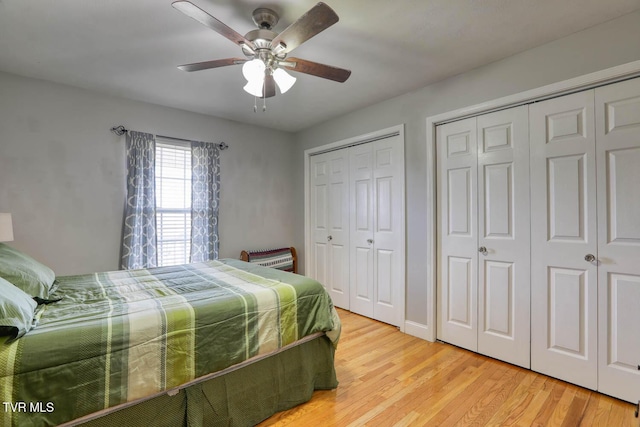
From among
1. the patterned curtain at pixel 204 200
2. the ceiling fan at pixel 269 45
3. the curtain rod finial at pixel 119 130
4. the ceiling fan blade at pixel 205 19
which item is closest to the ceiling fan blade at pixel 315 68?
the ceiling fan at pixel 269 45

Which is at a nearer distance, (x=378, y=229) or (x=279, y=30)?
(x=279, y=30)

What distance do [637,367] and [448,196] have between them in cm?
165

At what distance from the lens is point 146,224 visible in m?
3.17

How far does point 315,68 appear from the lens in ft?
6.19

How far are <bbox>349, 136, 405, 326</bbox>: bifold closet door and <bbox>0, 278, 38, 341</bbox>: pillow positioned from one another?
279 cm

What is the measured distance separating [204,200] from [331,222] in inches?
64.8

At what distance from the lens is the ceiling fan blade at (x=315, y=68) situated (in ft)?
6.02

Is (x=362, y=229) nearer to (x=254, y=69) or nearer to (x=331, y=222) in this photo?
(x=331, y=222)

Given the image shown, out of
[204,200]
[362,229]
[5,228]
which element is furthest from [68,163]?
[362,229]

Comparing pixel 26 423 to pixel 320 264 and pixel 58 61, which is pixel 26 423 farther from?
pixel 320 264

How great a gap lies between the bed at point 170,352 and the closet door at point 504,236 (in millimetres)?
1419

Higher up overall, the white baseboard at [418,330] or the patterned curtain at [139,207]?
the patterned curtain at [139,207]

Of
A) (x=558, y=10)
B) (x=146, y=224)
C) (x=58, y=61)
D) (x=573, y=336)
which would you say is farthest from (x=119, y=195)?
(x=573, y=336)

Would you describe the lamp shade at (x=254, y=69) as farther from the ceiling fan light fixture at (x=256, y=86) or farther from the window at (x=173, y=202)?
the window at (x=173, y=202)
